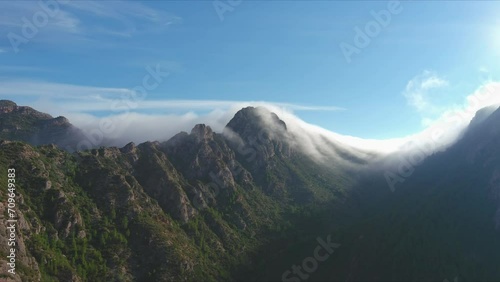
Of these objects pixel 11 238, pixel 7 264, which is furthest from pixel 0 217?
pixel 7 264

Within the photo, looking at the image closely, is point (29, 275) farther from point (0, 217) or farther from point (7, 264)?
point (0, 217)

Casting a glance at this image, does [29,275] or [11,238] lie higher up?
[11,238]

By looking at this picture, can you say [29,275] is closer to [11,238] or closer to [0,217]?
[11,238]

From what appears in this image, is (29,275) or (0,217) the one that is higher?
(0,217)

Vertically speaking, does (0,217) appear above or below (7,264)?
above

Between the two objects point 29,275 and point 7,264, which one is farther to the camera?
point 29,275

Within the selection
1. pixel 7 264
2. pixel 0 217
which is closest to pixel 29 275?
pixel 7 264

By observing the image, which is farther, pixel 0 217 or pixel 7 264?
pixel 0 217
